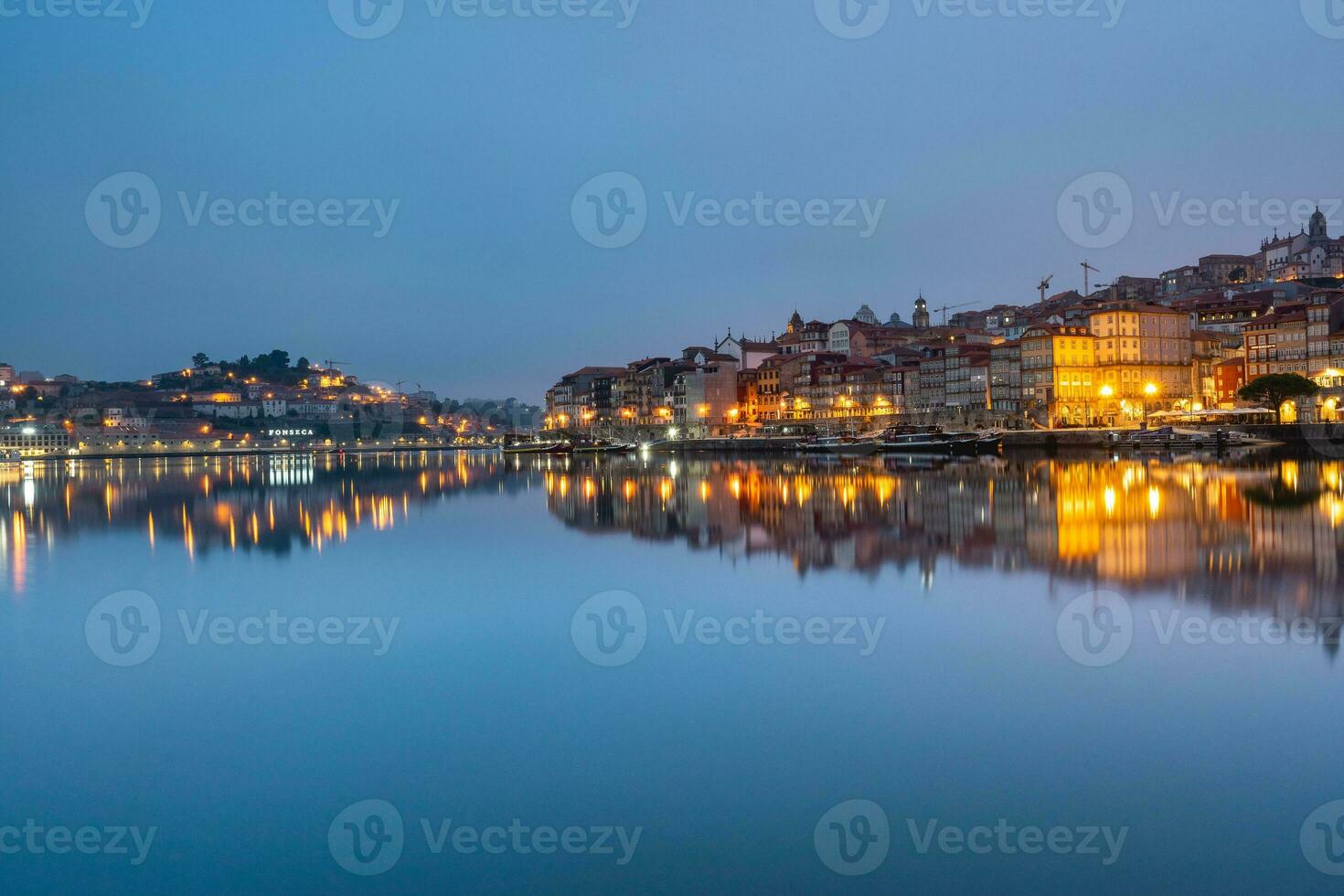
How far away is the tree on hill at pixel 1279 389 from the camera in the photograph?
155 feet

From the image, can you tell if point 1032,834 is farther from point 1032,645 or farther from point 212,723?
point 212,723

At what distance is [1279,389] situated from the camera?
155 ft

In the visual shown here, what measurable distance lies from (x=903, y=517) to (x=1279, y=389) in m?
39.0

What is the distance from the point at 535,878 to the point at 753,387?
252 ft

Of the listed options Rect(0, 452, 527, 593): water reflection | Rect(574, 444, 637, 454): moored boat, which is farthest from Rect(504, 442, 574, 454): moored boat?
Rect(0, 452, 527, 593): water reflection

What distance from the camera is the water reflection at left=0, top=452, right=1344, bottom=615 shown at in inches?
432

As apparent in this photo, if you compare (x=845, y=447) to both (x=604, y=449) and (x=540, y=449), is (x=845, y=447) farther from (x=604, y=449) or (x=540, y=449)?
(x=540, y=449)

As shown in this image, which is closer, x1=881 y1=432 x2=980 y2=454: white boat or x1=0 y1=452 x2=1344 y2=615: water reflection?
x1=0 y1=452 x2=1344 y2=615: water reflection

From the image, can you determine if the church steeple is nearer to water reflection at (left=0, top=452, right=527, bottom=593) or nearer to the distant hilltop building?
the distant hilltop building

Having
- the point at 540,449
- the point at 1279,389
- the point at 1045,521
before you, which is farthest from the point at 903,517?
the point at 540,449

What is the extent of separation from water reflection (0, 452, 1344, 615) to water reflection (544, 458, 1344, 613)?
1.7 inches

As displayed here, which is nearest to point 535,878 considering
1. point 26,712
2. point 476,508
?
point 26,712

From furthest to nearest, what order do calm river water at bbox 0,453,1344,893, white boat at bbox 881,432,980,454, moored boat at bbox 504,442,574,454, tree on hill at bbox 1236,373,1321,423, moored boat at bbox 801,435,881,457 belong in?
1. moored boat at bbox 504,442,574,454
2. moored boat at bbox 801,435,881,457
3. white boat at bbox 881,432,980,454
4. tree on hill at bbox 1236,373,1321,423
5. calm river water at bbox 0,453,1344,893

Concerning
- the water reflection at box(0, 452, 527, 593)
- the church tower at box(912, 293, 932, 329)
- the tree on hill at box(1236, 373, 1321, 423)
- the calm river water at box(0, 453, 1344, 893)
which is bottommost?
the calm river water at box(0, 453, 1344, 893)
